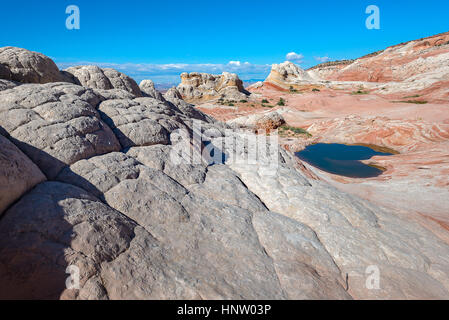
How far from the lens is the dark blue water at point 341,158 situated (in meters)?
14.5

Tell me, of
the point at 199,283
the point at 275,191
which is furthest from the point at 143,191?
the point at 275,191

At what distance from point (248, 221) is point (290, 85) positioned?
5078 centimetres

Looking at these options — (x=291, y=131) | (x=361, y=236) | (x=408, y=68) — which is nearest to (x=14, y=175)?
(x=361, y=236)

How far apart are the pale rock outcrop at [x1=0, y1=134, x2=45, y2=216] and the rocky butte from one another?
0.06 ft

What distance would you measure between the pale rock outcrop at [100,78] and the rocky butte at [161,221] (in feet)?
6.11

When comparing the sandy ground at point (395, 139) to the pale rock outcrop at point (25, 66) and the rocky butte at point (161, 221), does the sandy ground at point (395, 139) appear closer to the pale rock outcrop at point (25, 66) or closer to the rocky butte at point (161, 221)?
the rocky butte at point (161, 221)

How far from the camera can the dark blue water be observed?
14.5 meters

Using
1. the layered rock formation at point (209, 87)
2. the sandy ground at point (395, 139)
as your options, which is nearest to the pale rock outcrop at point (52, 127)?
the sandy ground at point (395, 139)

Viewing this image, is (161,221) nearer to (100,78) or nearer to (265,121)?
(100,78)

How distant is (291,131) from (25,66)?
2059 cm

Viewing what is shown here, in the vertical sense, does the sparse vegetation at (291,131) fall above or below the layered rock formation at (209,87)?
below

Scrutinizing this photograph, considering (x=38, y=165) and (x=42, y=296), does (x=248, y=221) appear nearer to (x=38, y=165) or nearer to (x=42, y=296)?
(x=42, y=296)

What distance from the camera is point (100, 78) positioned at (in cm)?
1040

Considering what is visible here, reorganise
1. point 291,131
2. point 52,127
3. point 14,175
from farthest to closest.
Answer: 1. point 291,131
2. point 52,127
3. point 14,175
